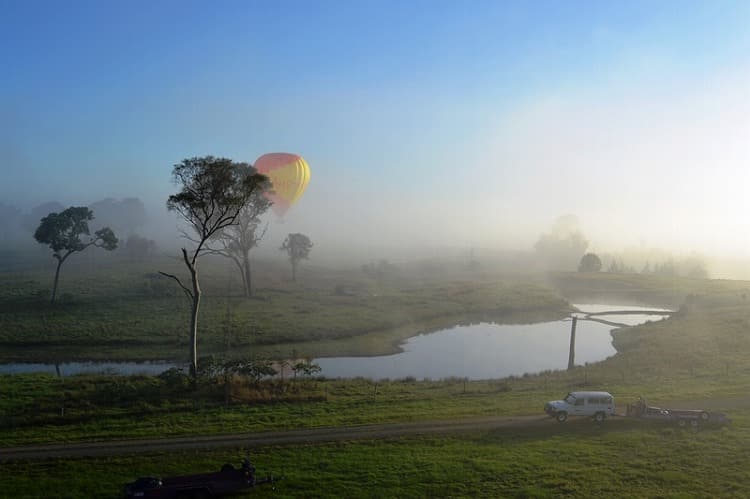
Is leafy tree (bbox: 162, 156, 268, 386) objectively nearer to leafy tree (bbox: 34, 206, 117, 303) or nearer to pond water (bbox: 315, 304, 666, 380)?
pond water (bbox: 315, 304, 666, 380)

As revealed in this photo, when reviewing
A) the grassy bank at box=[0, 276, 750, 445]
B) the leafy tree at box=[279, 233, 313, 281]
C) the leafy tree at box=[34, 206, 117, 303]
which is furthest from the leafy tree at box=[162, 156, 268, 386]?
the leafy tree at box=[279, 233, 313, 281]

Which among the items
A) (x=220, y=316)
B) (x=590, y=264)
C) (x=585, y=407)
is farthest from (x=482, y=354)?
(x=590, y=264)

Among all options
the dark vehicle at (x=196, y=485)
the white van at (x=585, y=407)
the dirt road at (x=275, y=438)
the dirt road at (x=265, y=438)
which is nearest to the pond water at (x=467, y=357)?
the dirt road at (x=275, y=438)

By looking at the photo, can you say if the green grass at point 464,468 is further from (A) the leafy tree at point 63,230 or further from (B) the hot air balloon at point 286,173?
(B) the hot air balloon at point 286,173

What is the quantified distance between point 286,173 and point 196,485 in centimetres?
7439

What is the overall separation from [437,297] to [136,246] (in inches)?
3463

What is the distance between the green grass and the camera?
66.4 feet

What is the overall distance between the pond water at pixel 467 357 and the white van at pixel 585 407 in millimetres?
19236

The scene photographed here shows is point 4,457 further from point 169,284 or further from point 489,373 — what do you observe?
point 169,284

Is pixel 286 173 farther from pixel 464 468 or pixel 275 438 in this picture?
pixel 464 468

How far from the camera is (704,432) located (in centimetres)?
2839

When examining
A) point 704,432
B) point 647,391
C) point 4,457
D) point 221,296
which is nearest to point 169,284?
point 221,296

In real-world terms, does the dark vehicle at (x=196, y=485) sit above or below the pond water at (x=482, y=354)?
above

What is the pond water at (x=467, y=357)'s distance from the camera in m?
48.2
